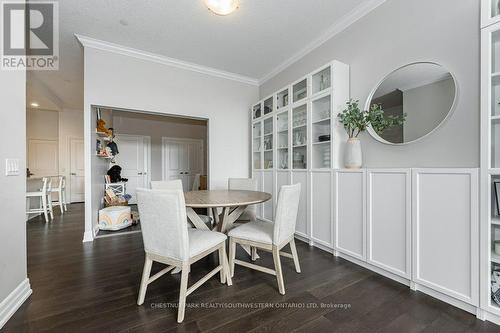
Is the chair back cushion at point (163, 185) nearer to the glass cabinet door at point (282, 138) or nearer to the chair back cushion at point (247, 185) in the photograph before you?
the chair back cushion at point (247, 185)

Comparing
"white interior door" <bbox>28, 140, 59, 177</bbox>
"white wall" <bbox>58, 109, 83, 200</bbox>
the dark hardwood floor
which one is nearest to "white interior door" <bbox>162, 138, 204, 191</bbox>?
Answer: "white wall" <bbox>58, 109, 83, 200</bbox>

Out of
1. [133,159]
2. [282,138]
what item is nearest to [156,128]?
[133,159]

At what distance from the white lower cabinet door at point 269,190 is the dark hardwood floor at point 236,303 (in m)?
1.33

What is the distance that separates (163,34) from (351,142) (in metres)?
2.88

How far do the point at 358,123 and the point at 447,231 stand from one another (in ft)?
4.08

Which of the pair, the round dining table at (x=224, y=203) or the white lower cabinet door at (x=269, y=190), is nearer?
the round dining table at (x=224, y=203)

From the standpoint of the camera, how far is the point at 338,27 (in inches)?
106

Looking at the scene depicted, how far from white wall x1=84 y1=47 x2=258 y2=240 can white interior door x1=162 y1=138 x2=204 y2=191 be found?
3.17 m

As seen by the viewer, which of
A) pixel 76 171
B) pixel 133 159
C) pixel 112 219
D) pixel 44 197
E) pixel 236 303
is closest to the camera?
pixel 236 303

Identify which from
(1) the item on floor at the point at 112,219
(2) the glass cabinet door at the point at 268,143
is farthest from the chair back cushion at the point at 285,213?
(1) the item on floor at the point at 112,219

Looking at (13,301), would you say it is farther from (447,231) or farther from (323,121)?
(323,121)

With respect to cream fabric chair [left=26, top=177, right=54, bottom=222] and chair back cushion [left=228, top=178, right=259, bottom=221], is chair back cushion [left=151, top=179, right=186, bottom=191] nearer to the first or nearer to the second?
chair back cushion [left=228, top=178, right=259, bottom=221]

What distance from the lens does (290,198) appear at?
72.5 inches

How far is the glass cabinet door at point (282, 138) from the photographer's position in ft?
11.4
